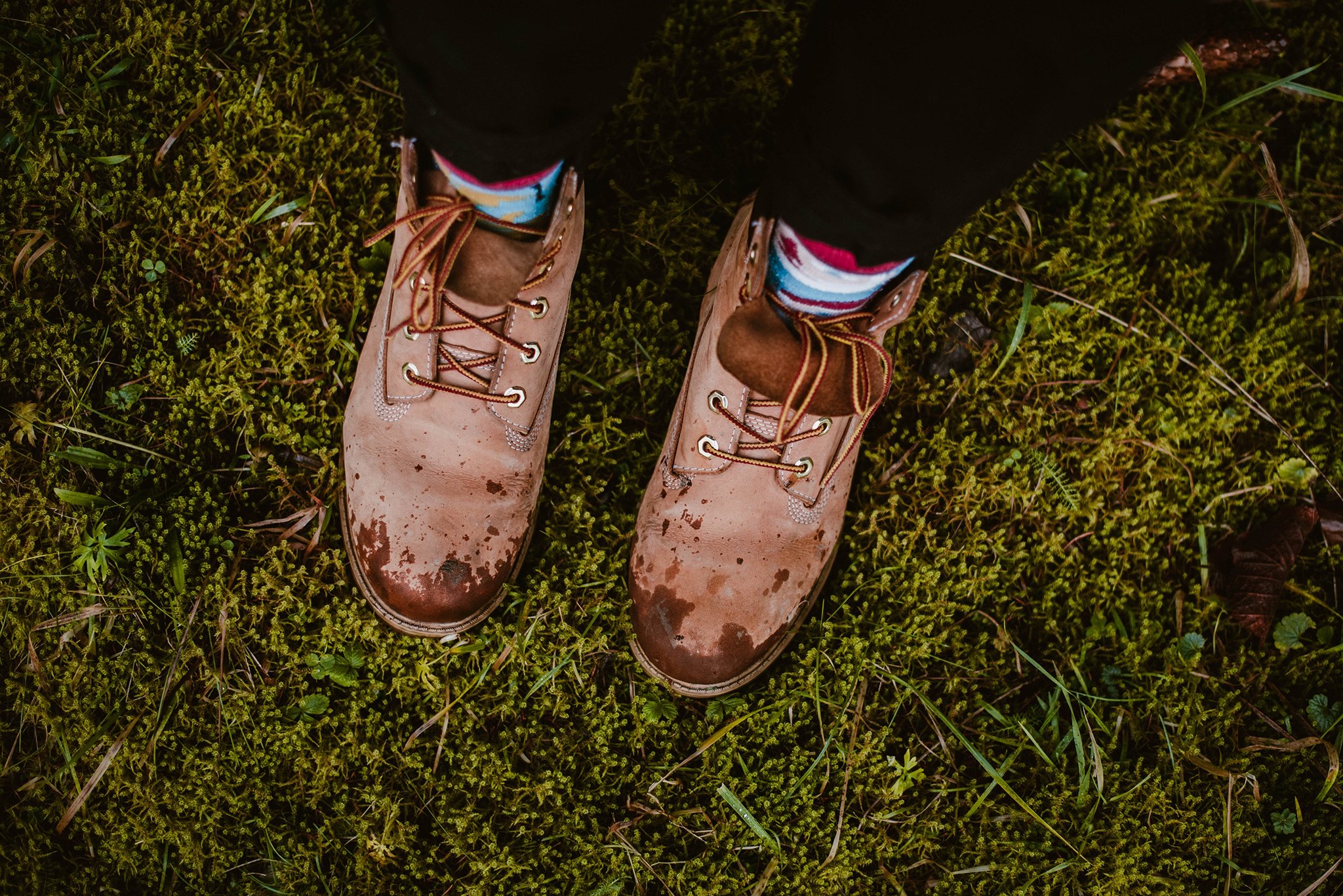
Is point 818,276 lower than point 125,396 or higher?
higher

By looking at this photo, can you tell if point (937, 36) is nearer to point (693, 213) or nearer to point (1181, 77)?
point (693, 213)

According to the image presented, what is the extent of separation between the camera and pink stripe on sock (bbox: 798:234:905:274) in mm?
1561

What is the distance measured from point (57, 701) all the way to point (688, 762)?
187 centimetres

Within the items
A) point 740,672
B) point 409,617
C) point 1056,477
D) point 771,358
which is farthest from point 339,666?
point 1056,477

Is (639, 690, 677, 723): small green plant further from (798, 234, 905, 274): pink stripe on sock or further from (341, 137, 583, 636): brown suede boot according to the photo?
(798, 234, 905, 274): pink stripe on sock

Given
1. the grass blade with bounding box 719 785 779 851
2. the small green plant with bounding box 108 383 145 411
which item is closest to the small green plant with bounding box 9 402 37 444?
the small green plant with bounding box 108 383 145 411

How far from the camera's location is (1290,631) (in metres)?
2.40

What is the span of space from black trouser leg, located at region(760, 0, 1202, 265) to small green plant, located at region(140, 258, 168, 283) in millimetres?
2063

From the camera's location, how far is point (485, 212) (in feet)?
5.71

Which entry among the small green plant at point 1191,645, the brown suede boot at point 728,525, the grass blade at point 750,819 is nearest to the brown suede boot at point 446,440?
the brown suede boot at point 728,525

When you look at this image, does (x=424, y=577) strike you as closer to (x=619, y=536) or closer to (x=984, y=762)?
(x=619, y=536)

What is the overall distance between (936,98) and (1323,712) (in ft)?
8.19

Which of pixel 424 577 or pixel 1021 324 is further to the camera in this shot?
pixel 1021 324

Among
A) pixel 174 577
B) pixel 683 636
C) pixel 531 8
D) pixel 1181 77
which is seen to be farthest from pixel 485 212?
pixel 1181 77
